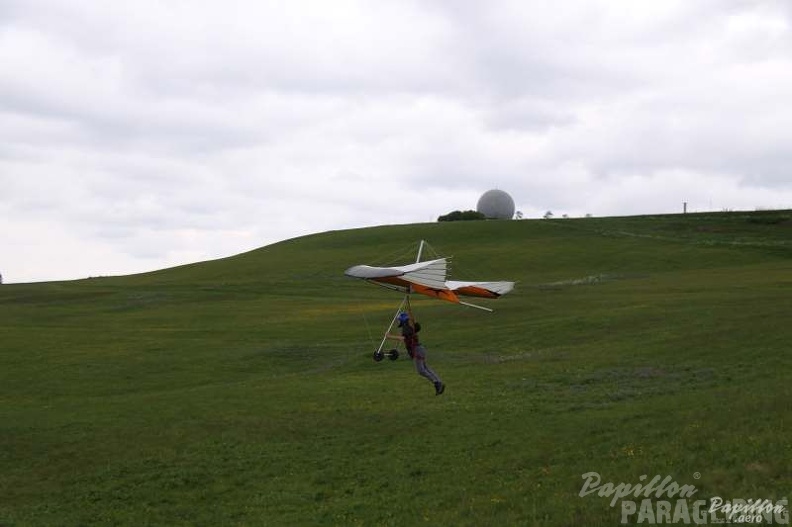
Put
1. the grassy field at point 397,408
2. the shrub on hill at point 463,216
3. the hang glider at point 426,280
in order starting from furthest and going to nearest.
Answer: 1. the shrub on hill at point 463,216
2. the hang glider at point 426,280
3. the grassy field at point 397,408

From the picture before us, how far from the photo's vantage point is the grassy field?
20.2 m

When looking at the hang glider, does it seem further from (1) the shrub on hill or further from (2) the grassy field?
(1) the shrub on hill

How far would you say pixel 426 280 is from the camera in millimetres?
26062

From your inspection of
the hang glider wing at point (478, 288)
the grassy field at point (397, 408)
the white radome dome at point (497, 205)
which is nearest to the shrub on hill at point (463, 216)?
the white radome dome at point (497, 205)

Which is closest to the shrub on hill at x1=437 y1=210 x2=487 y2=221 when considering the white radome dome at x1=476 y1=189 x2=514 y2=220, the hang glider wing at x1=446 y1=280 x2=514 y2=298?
the white radome dome at x1=476 y1=189 x2=514 y2=220

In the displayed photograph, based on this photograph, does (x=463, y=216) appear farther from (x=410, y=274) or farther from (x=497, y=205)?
(x=410, y=274)

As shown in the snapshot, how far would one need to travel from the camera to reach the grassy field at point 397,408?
2023 centimetres

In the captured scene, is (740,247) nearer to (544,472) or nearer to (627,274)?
(627,274)

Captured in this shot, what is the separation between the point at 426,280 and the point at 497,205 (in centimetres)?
12163

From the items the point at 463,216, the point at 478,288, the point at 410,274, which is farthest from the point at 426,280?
the point at 463,216

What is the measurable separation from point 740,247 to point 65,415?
7476 centimetres

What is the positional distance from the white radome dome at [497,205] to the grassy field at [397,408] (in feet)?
256

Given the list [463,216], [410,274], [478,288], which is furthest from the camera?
[463,216]

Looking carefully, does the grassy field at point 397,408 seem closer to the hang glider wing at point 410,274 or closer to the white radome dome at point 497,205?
the hang glider wing at point 410,274
